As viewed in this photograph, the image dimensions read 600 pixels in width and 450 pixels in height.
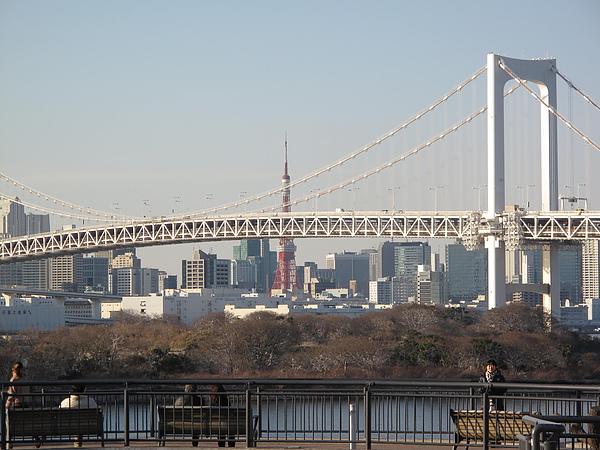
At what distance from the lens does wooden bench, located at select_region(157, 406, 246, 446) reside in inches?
445

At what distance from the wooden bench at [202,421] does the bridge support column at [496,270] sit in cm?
3978

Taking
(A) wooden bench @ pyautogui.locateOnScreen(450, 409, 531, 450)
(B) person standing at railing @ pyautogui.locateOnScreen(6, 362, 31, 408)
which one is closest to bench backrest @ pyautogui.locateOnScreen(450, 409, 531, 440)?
(A) wooden bench @ pyautogui.locateOnScreen(450, 409, 531, 450)

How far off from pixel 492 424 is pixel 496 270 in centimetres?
4107

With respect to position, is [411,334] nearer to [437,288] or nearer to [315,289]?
[437,288]

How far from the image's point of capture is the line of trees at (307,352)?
45.0 m

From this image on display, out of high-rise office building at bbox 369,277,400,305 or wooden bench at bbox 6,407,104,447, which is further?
high-rise office building at bbox 369,277,400,305

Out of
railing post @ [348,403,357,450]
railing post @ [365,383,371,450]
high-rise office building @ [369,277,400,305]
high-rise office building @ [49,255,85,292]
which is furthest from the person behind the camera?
high-rise office building @ [369,277,400,305]

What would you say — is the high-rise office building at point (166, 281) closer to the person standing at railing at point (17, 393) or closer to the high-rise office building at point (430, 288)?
→ the high-rise office building at point (430, 288)

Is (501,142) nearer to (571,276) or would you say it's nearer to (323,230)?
(323,230)

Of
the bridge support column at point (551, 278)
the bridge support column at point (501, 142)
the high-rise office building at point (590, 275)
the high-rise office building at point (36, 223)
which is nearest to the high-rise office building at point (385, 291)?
the high-rise office building at point (590, 275)

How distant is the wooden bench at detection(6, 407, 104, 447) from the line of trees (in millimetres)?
31704

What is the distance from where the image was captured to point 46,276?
166 m

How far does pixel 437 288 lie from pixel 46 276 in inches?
2379

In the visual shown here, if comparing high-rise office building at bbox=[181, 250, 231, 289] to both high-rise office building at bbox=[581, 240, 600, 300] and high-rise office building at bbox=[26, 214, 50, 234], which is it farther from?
high-rise office building at bbox=[26, 214, 50, 234]
